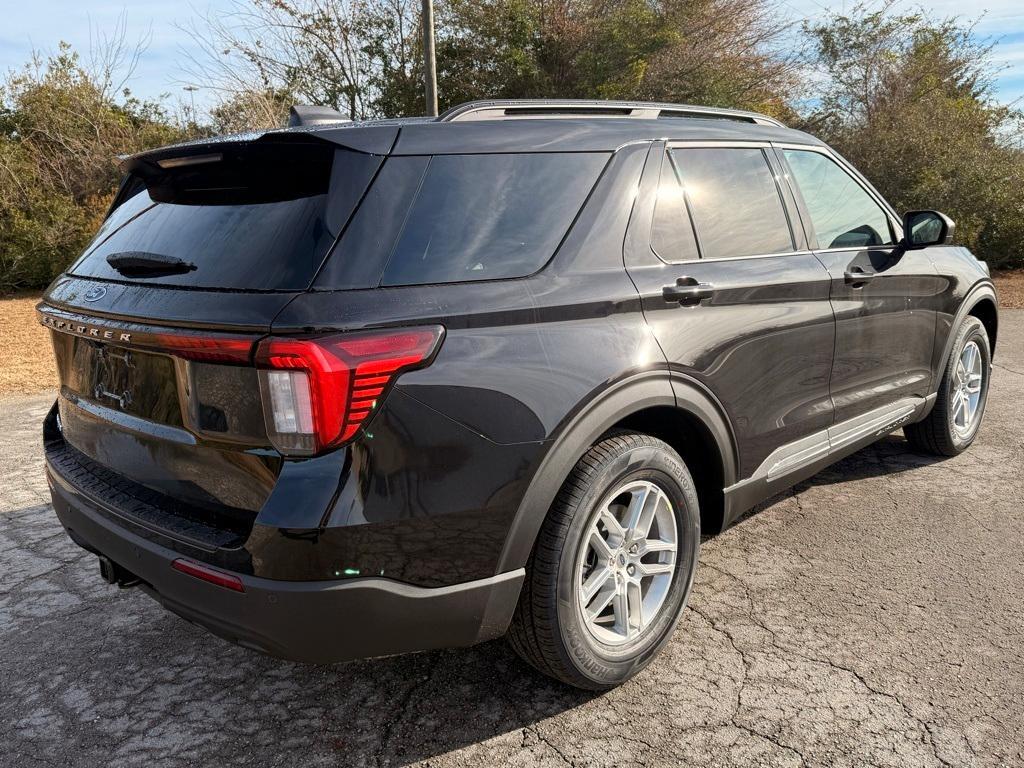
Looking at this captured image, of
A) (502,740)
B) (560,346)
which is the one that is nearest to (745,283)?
(560,346)

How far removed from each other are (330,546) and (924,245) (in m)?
3.40

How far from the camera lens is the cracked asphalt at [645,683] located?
7.68 feet

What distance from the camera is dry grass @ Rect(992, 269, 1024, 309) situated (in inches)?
455

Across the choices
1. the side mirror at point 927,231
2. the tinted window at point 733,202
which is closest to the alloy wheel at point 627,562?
the tinted window at point 733,202

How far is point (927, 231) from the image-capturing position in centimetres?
403

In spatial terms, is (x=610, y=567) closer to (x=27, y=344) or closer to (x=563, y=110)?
(x=563, y=110)

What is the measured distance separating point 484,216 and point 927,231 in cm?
277

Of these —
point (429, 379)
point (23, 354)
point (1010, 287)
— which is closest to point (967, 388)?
point (429, 379)

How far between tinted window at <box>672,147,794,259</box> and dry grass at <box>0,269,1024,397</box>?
21.5 ft

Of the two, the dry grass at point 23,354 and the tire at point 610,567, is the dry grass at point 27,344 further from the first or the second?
the tire at point 610,567

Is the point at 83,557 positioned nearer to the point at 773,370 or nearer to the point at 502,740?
the point at 502,740

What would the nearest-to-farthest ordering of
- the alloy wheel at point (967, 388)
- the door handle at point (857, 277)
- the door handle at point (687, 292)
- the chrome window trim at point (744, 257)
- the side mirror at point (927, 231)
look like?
1. the door handle at point (687, 292)
2. the chrome window trim at point (744, 257)
3. the door handle at point (857, 277)
4. the side mirror at point (927, 231)
5. the alloy wheel at point (967, 388)

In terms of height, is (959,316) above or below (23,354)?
above

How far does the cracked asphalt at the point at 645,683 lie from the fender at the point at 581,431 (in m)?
0.65
